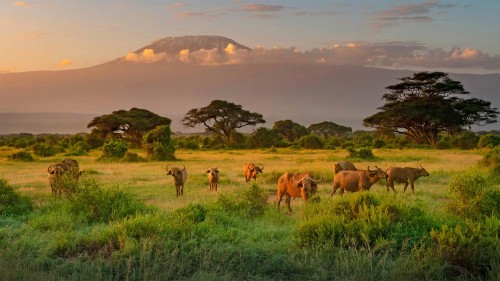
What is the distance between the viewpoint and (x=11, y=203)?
550 inches

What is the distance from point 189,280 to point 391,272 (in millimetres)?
2798

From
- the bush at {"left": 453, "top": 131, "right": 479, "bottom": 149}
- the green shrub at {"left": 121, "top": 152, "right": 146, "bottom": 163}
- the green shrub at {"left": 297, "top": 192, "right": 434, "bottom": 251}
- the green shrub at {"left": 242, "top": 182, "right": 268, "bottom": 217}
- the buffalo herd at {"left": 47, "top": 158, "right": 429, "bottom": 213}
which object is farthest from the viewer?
the bush at {"left": 453, "top": 131, "right": 479, "bottom": 149}

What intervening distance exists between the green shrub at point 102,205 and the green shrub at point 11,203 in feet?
5.44

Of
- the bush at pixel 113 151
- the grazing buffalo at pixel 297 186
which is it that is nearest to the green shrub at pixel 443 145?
the bush at pixel 113 151

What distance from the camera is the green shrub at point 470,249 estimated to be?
795 centimetres

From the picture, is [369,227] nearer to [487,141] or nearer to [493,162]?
[493,162]

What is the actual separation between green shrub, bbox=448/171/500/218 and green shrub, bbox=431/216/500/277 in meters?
1.70

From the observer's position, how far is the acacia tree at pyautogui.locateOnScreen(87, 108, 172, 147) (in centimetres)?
5422

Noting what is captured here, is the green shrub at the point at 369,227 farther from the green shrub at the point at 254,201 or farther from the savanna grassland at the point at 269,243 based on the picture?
the green shrub at the point at 254,201

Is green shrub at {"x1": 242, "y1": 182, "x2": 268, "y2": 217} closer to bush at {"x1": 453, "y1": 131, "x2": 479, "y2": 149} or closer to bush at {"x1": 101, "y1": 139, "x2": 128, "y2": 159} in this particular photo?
bush at {"x1": 101, "y1": 139, "x2": 128, "y2": 159}

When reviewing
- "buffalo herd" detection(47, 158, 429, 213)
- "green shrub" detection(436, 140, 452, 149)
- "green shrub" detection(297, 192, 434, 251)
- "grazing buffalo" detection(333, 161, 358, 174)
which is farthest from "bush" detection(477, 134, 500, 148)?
"green shrub" detection(297, 192, 434, 251)

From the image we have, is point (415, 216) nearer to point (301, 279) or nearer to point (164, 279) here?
point (301, 279)

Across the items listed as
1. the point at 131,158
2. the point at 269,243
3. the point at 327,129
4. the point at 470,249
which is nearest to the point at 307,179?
the point at 269,243

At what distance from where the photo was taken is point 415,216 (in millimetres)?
9570
